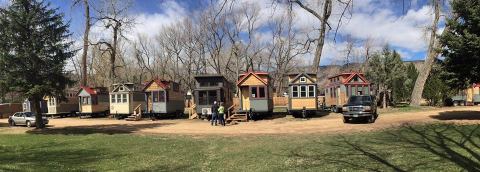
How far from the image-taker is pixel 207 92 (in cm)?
4003

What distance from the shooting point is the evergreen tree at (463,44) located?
23547mm

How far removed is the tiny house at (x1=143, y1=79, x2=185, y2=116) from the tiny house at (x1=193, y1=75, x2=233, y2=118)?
14.5ft

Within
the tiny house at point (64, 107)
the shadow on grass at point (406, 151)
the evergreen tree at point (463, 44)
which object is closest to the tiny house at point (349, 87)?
the evergreen tree at point (463, 44)

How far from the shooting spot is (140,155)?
62.0 feet

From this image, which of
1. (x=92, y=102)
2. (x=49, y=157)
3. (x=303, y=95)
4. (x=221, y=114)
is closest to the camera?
(x=49, y=157)

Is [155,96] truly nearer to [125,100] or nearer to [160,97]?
[160,97]

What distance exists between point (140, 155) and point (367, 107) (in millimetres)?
15080

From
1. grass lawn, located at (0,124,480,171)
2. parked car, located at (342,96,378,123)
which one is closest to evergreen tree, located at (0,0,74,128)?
grass lawn, located at (0,124,480,171)

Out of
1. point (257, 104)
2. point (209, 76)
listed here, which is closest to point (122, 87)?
point (209, 76)

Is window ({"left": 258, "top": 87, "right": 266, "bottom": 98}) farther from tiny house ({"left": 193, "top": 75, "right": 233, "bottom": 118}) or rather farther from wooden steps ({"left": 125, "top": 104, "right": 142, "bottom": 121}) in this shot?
wooden steps ({"left": 125, "top": 104, "right": 142, "bottom": 121})

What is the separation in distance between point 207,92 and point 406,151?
2608cm

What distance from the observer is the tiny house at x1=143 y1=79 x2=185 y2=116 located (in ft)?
144

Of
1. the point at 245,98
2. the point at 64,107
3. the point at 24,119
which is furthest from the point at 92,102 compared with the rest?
the point at 245,98

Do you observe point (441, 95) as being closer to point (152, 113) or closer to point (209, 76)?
point (209, 76)
